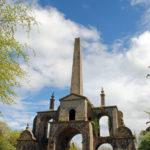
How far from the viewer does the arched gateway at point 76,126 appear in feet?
73.9

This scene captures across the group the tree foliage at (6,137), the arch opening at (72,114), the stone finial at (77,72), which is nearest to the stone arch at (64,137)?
the arch opening at (72,114)

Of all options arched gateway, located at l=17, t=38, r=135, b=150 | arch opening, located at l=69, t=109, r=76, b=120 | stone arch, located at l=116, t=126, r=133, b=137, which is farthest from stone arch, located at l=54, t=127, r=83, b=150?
stone arch, located at l=116, t=126, r=133, b=137

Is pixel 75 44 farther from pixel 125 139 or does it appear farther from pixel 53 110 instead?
pixel 125 139


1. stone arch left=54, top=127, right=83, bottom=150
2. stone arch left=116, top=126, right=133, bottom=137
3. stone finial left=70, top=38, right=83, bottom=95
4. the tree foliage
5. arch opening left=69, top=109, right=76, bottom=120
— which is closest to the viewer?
stone arch left=116, top=126, right=133, bottom=137

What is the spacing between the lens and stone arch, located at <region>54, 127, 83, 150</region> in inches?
931

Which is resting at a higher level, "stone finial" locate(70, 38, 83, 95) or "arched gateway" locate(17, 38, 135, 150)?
"stone finial" locate(70, 38, 83, 95)

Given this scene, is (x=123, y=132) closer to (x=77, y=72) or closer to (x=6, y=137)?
(x=77, y=72)

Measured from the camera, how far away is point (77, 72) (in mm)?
29656

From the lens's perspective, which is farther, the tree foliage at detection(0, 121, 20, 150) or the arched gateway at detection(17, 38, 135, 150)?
the tree foliage at detection(0, 121, 20, 150)

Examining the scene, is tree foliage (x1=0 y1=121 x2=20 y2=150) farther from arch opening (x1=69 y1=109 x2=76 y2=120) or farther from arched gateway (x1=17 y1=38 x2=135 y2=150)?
arch opening (x1=69 y1=109 x2=76 y2=120)

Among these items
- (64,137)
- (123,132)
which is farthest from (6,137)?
(123,132)

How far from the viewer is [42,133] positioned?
27438 millimetres

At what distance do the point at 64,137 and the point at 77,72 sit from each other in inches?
393

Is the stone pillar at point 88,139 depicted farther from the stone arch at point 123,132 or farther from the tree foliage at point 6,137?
the tree foliage at point 6,137
